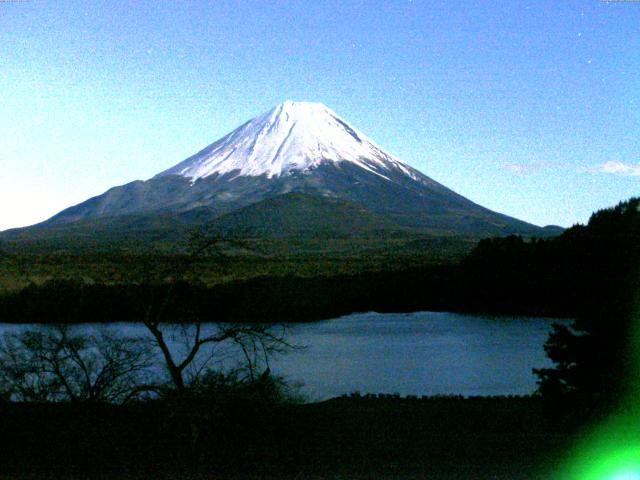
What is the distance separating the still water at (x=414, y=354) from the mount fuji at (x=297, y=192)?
171 feet

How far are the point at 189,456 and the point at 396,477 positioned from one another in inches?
71.3

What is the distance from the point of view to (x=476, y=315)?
2703 centimetres

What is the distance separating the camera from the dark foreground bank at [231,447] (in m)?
7.14

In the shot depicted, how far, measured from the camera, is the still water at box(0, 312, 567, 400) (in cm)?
1459

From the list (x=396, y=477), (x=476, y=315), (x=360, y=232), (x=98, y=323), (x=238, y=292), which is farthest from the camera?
(x=360, y=232)

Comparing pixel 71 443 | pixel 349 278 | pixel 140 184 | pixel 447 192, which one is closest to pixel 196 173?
pixel 140 184

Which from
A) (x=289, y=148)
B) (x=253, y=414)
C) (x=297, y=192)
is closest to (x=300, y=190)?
(x=297, y=192)

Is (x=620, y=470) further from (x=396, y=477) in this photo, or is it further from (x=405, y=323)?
(x=405, y=323)

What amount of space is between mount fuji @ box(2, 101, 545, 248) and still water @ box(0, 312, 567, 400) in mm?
52116

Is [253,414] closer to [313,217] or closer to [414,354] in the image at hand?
[414,354]

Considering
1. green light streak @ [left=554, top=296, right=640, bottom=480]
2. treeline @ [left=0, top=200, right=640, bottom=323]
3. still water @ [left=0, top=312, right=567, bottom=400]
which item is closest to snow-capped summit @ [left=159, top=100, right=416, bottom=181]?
treeline @ [left=0, top=200, right=640, bottom=323]

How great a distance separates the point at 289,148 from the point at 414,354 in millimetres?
100316

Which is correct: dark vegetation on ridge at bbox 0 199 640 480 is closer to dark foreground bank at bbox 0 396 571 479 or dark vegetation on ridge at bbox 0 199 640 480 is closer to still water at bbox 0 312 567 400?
dark foreground bank at bbox 0 396 571 479

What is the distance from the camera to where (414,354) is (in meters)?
19.1
